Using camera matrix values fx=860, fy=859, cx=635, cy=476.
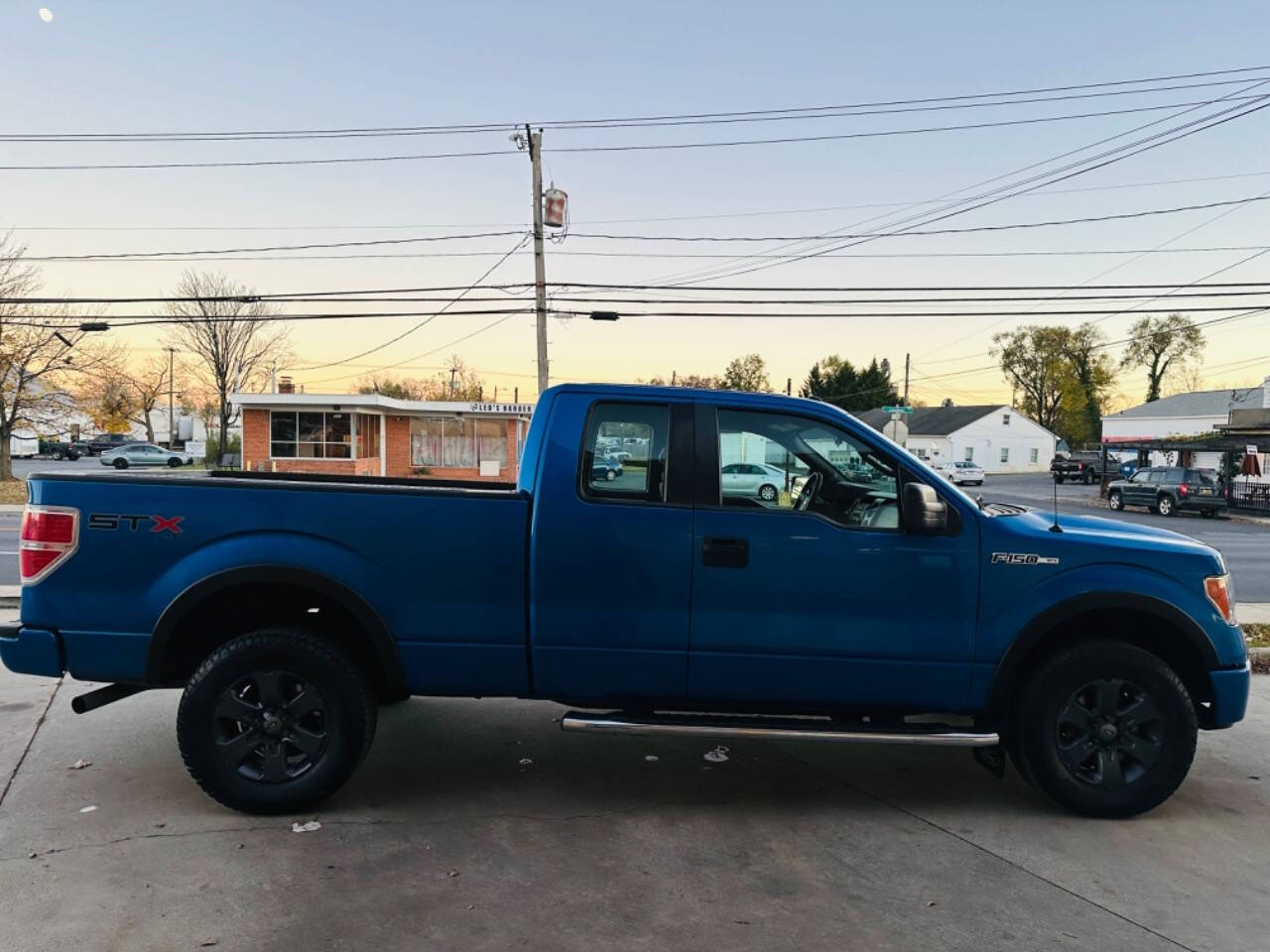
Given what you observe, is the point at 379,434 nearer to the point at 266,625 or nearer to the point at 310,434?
the point at 310,434

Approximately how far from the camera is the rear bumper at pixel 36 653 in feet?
12.8

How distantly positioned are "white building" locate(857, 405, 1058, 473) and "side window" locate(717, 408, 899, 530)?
228 ft

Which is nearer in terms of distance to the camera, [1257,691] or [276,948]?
[276,948]

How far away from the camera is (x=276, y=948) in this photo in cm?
293

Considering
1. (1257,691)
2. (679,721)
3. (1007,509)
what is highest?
(1007,509)

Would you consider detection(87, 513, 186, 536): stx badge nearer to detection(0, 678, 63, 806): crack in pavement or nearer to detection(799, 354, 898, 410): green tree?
detection(0, 678, 63, 806): crack in pavement

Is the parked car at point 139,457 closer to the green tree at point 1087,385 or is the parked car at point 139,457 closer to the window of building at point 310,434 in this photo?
the window of building at point 310,434

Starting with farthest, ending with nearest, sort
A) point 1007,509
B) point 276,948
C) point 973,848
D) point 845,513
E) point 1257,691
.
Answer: point 1257,691 < point 1007,509 < point 845,513 < point 973,848 < point 276,948

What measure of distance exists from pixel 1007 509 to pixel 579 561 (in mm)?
2305

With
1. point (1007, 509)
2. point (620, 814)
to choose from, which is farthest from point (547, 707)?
point (1007, 509)

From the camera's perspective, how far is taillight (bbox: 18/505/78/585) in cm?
385

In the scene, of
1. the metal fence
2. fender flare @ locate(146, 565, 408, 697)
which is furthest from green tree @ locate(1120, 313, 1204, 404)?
fender flare @ locate(146, 565, 408, 697)

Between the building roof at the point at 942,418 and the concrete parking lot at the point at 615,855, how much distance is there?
6624cm

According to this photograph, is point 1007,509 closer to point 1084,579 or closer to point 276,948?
point 1084,579
